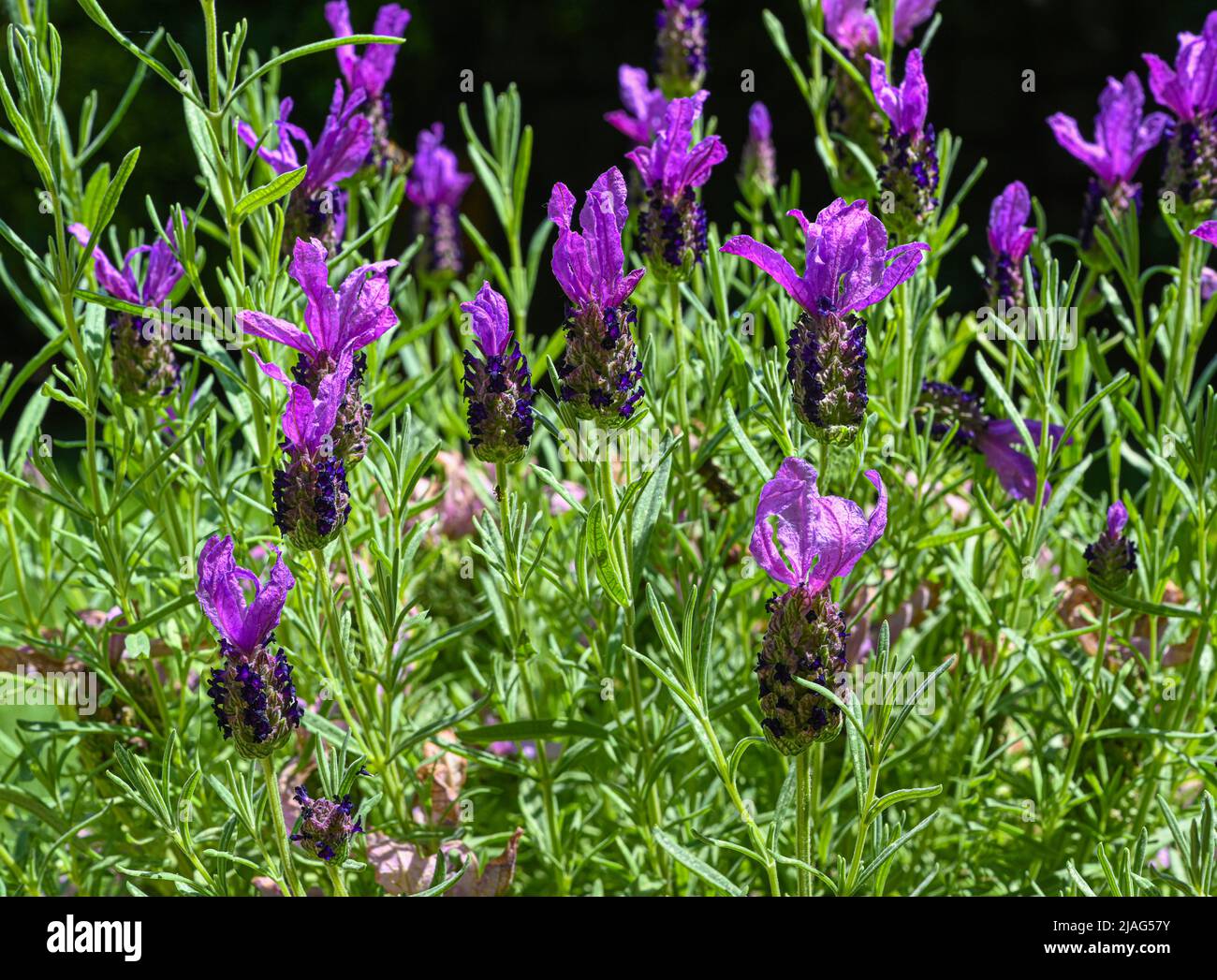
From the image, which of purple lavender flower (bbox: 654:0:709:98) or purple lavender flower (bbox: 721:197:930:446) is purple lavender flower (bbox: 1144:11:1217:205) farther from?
purple lavender flower (bbox: 654:0:709:98)

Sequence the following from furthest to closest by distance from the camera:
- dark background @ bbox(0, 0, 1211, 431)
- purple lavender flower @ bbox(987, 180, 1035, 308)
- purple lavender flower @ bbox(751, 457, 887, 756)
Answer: dark background @ bbox(0, 0, 1211, 431) → purple lavender flower @ bbox(987, 180, 1035, 308) → purple lavender flower @ bbox(751, 457, 887, 756)

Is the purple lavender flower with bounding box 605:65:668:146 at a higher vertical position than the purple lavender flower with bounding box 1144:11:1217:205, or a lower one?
higher

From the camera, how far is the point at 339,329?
3.57 ft

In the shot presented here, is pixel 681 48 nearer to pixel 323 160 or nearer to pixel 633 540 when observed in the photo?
pixel 323 160

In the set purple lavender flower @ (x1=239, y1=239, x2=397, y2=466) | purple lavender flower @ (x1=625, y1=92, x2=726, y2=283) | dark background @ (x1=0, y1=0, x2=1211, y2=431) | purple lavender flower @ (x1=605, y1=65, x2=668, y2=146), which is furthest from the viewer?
dark background @ (x1=0, y1=0, x2=1211, y2=431)

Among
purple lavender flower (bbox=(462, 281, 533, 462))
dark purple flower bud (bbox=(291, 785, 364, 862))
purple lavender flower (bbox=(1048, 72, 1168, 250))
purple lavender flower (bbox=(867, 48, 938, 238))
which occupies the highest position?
purple lavender flower (bbox=(1048, 72, 1168, 250))

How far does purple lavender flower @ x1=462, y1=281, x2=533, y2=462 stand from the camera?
1068mm

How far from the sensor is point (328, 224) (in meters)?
1.39

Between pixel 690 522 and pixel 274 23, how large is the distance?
342cm

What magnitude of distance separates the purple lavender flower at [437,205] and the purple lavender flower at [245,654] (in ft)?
3.65

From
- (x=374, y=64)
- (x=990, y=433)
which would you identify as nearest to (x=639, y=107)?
(x=374, y=64)

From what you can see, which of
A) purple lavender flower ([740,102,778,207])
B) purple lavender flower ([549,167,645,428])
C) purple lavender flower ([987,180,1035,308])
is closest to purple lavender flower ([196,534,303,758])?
purple lavender flower ([549,167,645,428])
